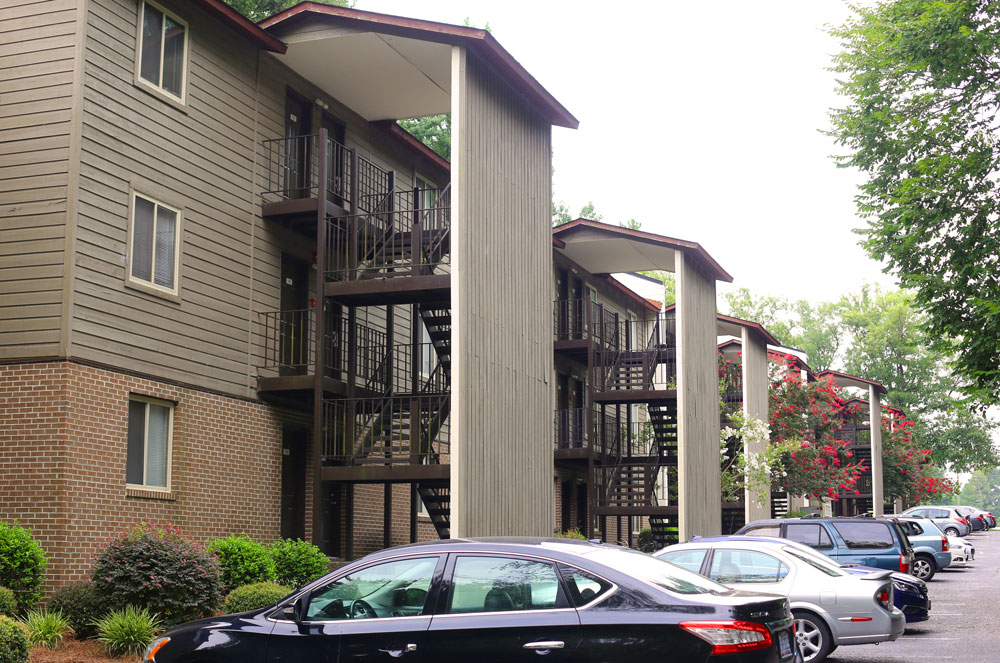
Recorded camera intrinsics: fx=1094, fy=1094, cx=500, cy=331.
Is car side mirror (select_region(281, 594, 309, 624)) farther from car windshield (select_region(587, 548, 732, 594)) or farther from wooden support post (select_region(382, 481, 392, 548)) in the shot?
wooden support post (select_region(382, 481, 392, 548))

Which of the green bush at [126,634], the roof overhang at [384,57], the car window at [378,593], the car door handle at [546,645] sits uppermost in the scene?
the roof overhang at [384,57]

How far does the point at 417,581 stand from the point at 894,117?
640 inches

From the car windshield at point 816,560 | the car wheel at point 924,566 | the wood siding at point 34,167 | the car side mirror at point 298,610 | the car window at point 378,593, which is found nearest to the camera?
the car window at point 378,593

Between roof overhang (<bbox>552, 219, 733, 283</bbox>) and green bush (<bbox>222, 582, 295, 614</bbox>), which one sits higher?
roof overhang (<bbox>552, 219, 733, 283</bbox>)

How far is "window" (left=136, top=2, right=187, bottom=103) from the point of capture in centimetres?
1688

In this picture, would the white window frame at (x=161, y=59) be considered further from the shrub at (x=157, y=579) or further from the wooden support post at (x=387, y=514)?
the wooden support post at (x=387, y=514)

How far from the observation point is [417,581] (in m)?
7.46

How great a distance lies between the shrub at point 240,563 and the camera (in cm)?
1558

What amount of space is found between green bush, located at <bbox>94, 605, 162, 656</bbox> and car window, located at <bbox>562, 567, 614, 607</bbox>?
7131mm

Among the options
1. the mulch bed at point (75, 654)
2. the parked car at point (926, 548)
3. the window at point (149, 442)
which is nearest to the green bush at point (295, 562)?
the window at point (149, 442)

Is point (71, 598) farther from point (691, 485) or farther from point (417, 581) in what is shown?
point (691, 485)

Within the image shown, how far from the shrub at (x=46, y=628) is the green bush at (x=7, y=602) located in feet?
1.09

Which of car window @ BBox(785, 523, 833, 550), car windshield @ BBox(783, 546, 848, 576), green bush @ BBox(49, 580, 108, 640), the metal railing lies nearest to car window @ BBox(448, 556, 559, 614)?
car windshield @ BBox(783, 546, 848, 576)

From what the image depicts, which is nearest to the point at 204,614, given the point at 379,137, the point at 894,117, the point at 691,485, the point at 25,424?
the point at 25,424
